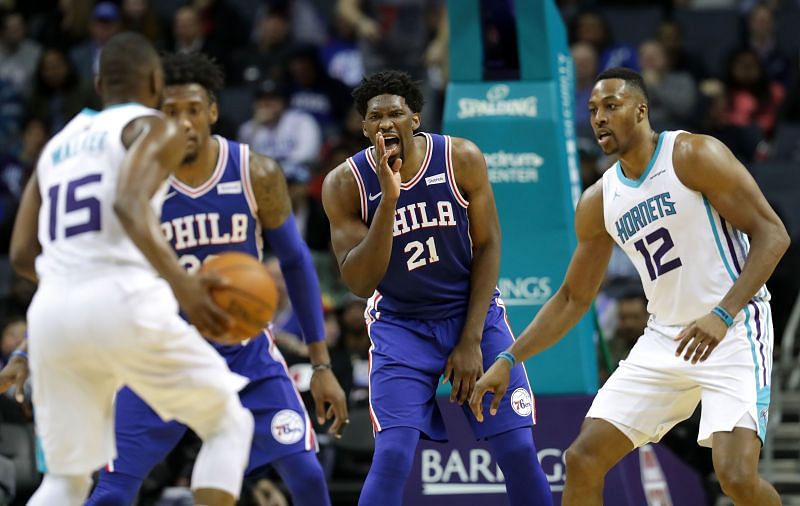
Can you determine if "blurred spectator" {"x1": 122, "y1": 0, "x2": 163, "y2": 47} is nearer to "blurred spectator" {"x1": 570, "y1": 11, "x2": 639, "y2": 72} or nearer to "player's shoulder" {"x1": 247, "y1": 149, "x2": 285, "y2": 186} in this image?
"blurred spectator" {"x1": 570, "y1": 11, "x2": 639, "y2": 72}

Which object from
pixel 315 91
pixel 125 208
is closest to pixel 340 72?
pixel 315 91

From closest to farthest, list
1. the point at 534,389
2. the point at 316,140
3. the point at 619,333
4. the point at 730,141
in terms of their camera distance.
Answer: the point at 534,389, the point at 619,333, the point at 730,141, the point at 316,140

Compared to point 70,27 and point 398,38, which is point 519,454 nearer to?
point 398,38

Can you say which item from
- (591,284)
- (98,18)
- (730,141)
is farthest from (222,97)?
(591,284)

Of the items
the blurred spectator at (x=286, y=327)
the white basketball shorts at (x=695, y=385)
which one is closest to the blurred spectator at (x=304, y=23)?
the blurred spectator at (x=286, y=327)

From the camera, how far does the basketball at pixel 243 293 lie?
480cm

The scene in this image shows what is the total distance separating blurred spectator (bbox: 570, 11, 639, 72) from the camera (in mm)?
12656

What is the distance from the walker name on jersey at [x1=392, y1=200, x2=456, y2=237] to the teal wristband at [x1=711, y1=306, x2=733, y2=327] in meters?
1.24

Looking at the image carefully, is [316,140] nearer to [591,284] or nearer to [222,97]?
[222,97]

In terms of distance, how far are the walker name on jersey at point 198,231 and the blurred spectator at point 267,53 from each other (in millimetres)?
7325

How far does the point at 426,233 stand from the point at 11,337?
4.44 meters

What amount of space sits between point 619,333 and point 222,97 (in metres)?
5.18

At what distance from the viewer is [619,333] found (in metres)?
9.66

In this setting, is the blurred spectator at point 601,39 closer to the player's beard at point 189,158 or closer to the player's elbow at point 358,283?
the player's elbow at point 358,283
